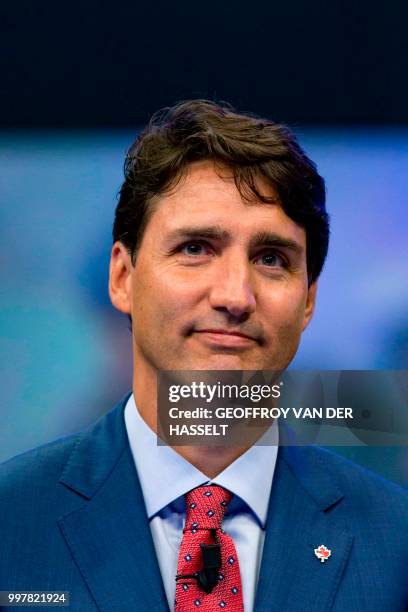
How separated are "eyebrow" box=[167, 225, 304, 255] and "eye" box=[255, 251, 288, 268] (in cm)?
2

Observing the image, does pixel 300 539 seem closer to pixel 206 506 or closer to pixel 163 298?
pixel 206 506

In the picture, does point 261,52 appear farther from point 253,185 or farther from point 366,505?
point 366,505

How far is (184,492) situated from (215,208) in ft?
1.98

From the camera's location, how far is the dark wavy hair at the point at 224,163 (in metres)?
1.90

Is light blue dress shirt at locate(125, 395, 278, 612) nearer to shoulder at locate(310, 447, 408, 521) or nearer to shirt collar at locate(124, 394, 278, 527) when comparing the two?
shirt collar at locate(124, 394, 278, 527)

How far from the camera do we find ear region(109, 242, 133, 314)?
2061 mm

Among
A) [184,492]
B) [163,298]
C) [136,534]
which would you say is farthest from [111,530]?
[163,298]

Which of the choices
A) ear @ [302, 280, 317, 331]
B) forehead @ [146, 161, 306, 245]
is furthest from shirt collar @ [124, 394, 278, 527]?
forehead @ [146, 161, 306, 245]

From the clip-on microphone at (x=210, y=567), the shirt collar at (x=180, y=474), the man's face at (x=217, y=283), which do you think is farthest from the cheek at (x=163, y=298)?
the clip-on microphone at (x=210, y=567)

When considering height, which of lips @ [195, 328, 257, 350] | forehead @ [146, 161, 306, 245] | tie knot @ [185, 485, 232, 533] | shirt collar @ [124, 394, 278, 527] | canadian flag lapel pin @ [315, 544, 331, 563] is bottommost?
canadian flag lapel pin @ [315, 544, 331, 563]

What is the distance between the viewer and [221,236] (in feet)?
6.04

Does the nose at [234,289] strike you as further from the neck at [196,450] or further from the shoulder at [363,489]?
the shoulder at [363,489]

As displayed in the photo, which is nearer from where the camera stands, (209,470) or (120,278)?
(209,470)

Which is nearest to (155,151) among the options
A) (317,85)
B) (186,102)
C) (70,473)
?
(186,102)
